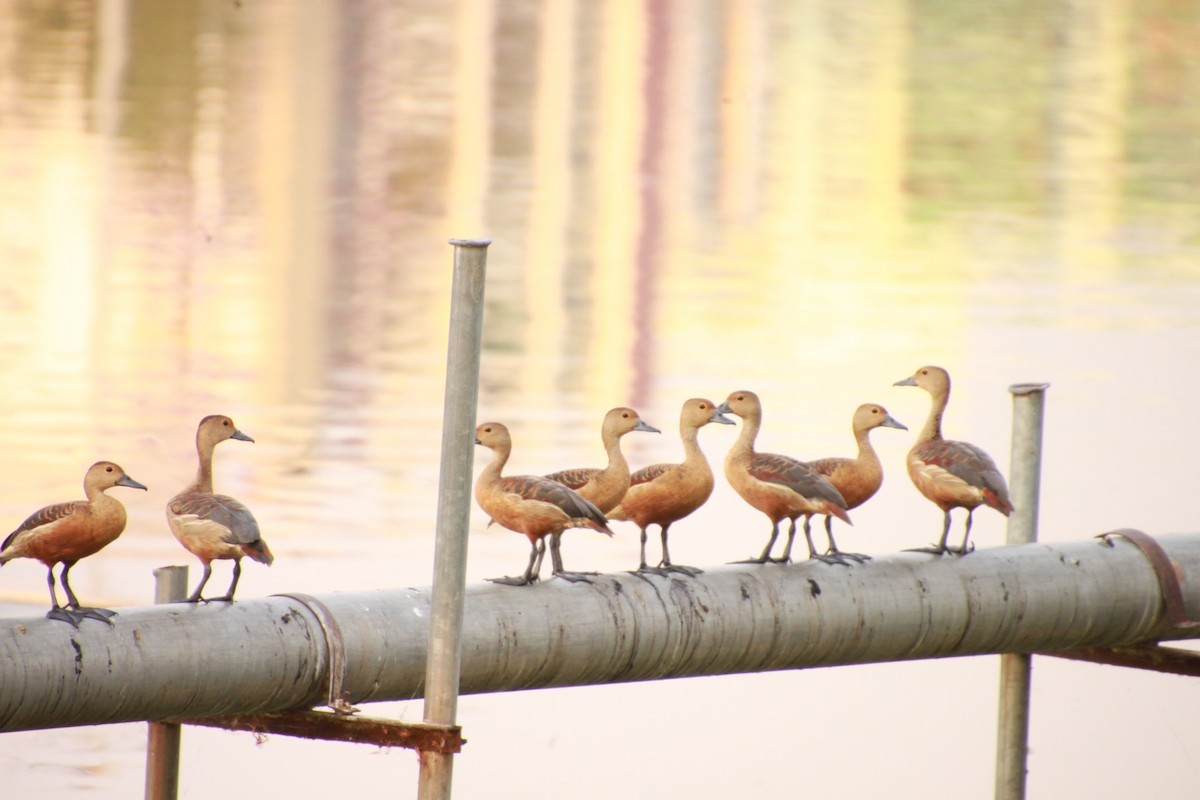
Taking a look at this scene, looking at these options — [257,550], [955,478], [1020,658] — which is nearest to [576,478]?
[257,550]

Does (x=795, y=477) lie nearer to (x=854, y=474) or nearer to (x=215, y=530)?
(x=854, y=474)

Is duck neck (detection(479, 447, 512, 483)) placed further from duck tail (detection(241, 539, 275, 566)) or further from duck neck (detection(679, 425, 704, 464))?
duck tail (detection(241, 539, 275, 566))

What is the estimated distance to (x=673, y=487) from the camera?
786cm

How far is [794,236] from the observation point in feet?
76.1

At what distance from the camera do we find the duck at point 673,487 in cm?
786

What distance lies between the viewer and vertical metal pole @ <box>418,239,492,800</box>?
22.2 ft

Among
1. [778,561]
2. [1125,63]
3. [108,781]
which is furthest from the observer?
[1125,63]

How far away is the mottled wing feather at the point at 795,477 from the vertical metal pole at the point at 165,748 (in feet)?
6.65

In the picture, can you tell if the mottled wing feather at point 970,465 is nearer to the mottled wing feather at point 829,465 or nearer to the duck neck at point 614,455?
the mottled wing feather at point 829,465

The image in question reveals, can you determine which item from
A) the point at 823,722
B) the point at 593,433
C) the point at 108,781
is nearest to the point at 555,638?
the point at 108,781

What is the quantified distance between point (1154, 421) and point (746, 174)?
11.0 m

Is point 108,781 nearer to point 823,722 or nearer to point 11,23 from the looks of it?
point 823,722

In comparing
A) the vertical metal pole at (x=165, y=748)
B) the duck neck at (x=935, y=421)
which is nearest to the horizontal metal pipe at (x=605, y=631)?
the duck neck at (x=935, y=421)

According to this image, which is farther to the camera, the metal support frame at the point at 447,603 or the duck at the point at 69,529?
the duck at the point at 69,529
